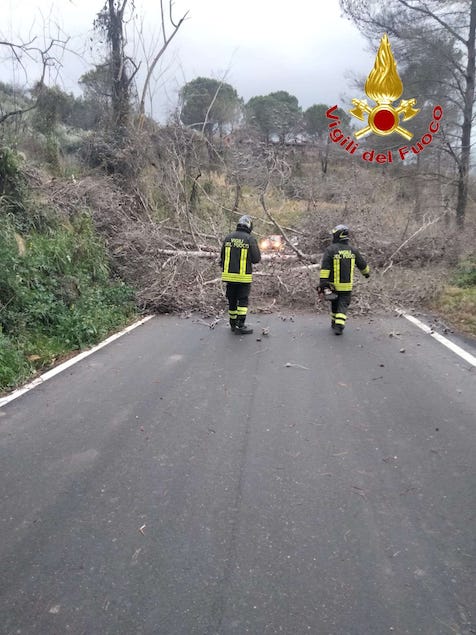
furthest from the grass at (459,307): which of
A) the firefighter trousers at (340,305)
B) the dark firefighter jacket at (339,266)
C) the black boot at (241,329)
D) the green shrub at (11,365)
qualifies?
the green shrub at (11,365)

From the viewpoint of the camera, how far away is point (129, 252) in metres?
10.5

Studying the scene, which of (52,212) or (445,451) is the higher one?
(52,212)

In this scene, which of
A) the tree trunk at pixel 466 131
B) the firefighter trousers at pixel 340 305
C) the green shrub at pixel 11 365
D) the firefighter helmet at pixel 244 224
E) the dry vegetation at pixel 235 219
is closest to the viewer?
the green shrub at pixel 11 365

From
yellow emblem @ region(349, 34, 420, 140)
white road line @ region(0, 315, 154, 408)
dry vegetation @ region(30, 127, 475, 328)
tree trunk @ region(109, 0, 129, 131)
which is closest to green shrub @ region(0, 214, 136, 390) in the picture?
white road line @ region(0, 315, 154, 408)

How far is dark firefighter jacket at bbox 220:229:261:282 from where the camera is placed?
25.9ft

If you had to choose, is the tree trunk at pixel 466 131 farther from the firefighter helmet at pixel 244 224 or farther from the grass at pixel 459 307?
the firefighter helmet at pixel 244 224

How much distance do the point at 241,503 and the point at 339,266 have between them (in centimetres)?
536

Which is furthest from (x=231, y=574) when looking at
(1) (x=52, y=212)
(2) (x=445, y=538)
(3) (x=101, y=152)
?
(3) (x=101, y=152)

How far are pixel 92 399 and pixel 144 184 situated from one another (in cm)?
1007

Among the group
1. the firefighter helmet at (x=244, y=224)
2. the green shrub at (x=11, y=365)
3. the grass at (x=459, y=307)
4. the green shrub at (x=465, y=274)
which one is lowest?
the green shrub at (x=11, y=365)

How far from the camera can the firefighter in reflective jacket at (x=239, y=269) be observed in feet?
25.9

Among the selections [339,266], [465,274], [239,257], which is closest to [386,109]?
[465,274]

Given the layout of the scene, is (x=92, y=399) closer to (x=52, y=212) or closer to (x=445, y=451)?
(x=445, y=451)

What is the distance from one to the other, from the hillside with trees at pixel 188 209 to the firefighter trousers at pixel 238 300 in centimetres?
124
